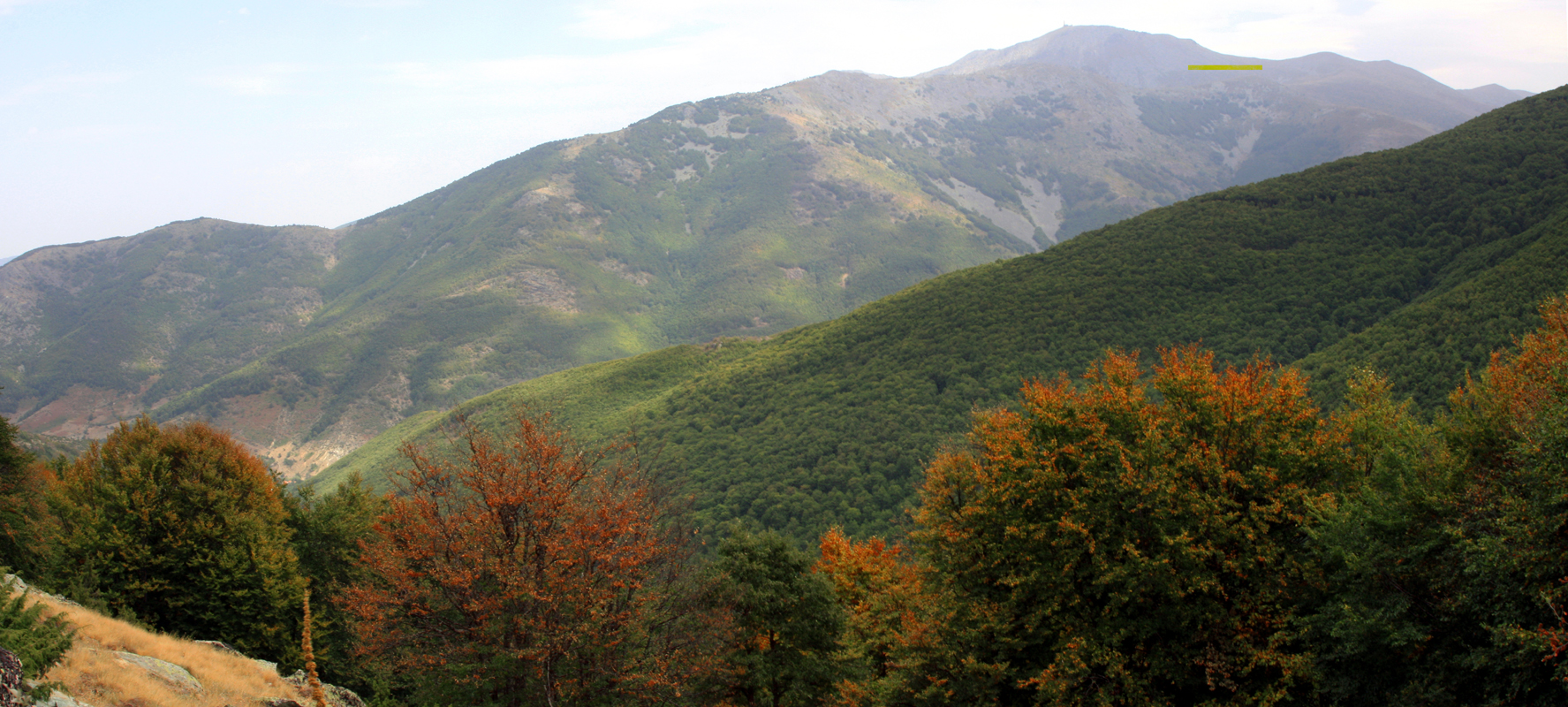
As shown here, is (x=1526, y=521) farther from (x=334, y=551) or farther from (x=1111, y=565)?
(x=334, y=551)

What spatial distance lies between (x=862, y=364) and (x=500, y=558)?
8822 centimetres

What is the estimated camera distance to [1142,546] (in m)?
22.1

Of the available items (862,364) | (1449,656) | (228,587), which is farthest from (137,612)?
(862,364)

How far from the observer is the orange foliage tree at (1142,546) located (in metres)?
20.7

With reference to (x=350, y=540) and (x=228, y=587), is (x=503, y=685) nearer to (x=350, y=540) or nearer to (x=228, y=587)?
(x=228, y=587)

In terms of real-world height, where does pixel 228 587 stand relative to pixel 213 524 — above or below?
below

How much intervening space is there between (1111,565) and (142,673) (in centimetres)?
2374

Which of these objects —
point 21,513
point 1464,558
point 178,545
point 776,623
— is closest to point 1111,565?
point 1464,558

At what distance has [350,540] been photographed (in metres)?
37.1

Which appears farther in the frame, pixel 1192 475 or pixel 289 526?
pixel 289 526

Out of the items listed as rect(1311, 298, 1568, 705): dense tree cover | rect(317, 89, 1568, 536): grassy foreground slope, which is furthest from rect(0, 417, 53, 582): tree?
rect(317, 89, 1568, 536): grassy foreground slope

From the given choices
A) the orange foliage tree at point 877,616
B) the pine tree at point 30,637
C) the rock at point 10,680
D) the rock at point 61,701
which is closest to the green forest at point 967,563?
the pine tree at point 30,637

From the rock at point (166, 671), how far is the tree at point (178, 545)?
14.3 meters

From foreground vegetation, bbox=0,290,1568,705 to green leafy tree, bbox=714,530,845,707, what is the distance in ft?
0.98
